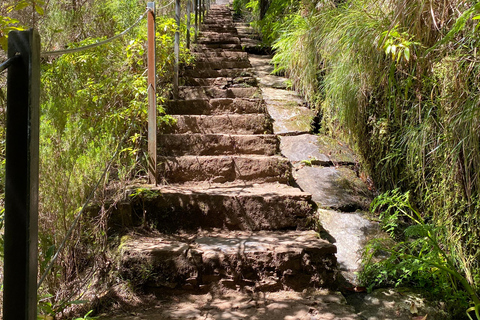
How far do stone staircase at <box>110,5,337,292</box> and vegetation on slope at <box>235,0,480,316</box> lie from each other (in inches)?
22.8

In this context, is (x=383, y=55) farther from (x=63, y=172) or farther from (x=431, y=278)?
(x=63, y=172)

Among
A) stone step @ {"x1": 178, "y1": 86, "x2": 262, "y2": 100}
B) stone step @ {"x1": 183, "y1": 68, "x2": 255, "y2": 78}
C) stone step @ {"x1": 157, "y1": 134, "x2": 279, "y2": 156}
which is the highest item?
stone step @ {"x1": 183, "y1": 68, "x2": 255, "y2": 78}

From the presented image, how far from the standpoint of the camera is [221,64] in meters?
5.00

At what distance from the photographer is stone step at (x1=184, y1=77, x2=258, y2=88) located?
4512mm

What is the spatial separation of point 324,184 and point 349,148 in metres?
0.64

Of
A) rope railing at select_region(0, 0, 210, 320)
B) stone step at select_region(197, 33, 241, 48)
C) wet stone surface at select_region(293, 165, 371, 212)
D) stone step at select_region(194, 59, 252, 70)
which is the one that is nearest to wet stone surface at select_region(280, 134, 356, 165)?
wet stone surface at select_region(293, 165, 371, 212)

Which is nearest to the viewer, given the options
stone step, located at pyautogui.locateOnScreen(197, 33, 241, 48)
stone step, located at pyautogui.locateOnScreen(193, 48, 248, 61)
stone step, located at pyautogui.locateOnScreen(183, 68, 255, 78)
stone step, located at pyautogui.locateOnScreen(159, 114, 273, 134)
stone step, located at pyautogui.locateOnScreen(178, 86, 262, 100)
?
stone step, located at pyautogui.locateOnScreen(159, 114, 273, 134)

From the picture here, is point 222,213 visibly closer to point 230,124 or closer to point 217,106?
point 230,124

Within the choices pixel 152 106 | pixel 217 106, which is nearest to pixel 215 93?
pixel 217 106

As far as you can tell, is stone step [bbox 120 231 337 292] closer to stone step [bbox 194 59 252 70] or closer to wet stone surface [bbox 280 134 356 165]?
wet stone surface [bbox 280 134 356 165]

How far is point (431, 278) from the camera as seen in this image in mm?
2336

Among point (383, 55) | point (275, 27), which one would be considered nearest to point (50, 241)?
point (383, 55)

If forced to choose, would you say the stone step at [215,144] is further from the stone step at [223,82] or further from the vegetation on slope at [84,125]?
the stone step at [223,82]

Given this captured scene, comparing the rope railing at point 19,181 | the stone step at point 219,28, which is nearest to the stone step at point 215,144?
the rope railing at point 19,181
